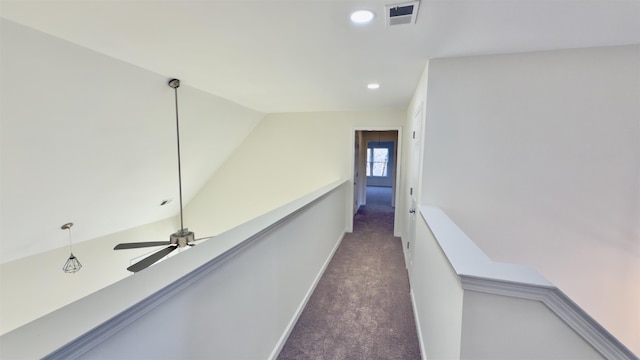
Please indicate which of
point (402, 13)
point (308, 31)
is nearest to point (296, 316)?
point (308, 31)

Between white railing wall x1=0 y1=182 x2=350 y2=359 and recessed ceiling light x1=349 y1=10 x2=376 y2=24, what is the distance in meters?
1.34

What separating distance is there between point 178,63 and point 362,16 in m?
1.72

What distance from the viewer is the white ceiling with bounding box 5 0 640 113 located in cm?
142

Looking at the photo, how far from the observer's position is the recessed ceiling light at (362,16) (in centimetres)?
147

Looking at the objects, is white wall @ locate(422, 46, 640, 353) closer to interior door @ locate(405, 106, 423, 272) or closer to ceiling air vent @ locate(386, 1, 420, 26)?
interior door @ locate(405, 106, 423, 272)

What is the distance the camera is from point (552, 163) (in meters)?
2.08

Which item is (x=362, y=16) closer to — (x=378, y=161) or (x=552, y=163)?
(x=552, y=163)

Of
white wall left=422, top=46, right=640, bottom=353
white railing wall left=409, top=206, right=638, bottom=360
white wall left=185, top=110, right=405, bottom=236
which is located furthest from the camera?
white wall left=185, top=110, right=405, bottom=236

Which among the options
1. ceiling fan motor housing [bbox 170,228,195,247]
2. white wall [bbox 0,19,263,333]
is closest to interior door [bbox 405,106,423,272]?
ceiling fan motor housing [bbox 170,228,195,247]

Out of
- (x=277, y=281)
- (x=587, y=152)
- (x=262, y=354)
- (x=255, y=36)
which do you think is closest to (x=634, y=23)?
(x=587, y=152)

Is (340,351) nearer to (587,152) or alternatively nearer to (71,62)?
(587,152)

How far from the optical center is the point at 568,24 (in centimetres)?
160

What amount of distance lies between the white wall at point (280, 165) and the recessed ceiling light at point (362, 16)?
3216mm

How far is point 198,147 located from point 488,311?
434 cm
